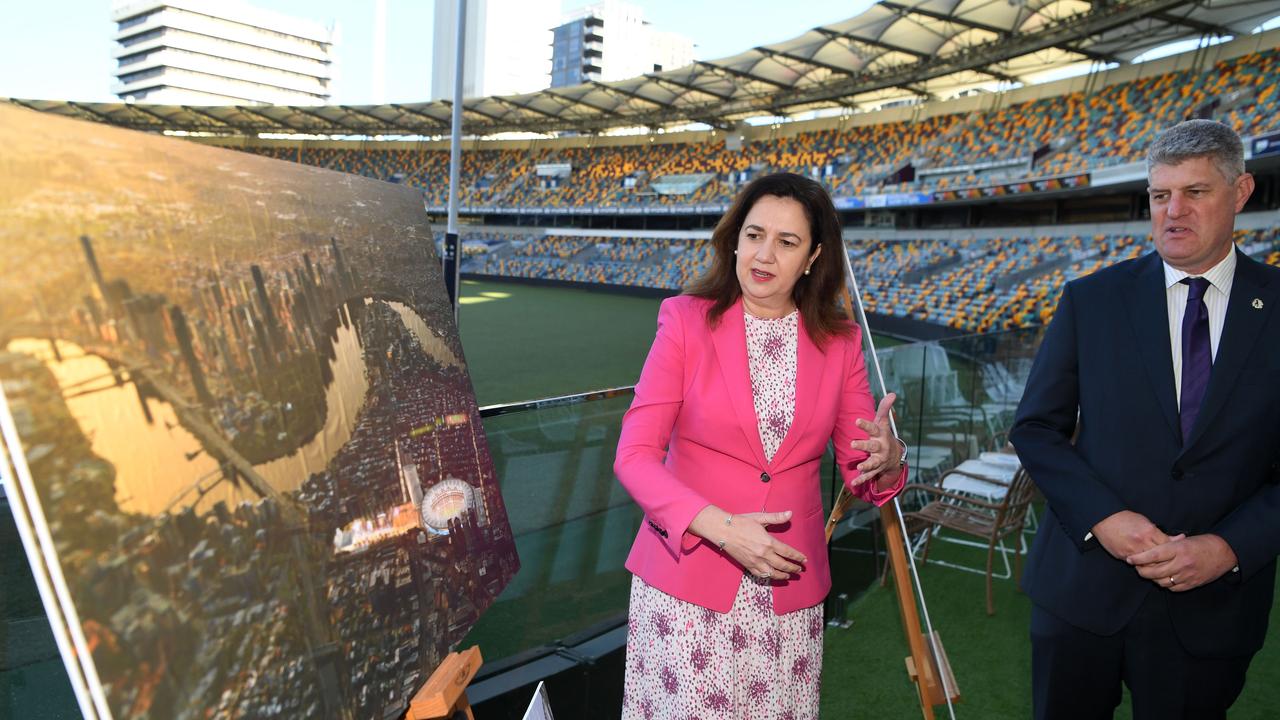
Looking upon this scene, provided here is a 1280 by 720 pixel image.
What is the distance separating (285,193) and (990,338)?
6061 millimetres

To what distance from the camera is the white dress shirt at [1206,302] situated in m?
1.71

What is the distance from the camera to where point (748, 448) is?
1.57 metres

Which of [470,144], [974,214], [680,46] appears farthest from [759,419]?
[680,46]

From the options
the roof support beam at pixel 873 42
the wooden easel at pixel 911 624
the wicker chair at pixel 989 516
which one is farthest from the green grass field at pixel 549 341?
the roof support beam at pixel 873 42

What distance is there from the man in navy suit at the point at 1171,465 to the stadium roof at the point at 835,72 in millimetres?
20510

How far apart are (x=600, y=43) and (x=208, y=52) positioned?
48199mm

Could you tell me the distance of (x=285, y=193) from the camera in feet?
4.27

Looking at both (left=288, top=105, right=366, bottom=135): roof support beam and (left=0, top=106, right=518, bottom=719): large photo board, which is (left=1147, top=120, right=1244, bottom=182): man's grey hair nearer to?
(left=0, top=106, right=518, bottom=719): large photo board

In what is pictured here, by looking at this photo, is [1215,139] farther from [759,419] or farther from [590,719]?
[590,719]

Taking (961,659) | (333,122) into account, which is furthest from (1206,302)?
(333,122)

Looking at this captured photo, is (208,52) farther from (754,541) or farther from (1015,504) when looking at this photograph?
(754,541)

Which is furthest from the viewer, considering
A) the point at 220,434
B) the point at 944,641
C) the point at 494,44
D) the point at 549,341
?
the point at 494,44

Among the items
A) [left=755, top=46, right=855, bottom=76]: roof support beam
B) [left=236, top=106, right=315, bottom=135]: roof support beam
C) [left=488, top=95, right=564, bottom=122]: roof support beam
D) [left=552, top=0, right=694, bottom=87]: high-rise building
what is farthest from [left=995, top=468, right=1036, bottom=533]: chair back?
[left=552, top=0, right=694, bottom=87]: high-rise building

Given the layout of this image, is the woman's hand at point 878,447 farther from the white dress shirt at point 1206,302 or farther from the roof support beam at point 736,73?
the roof support beam at point 736,73
